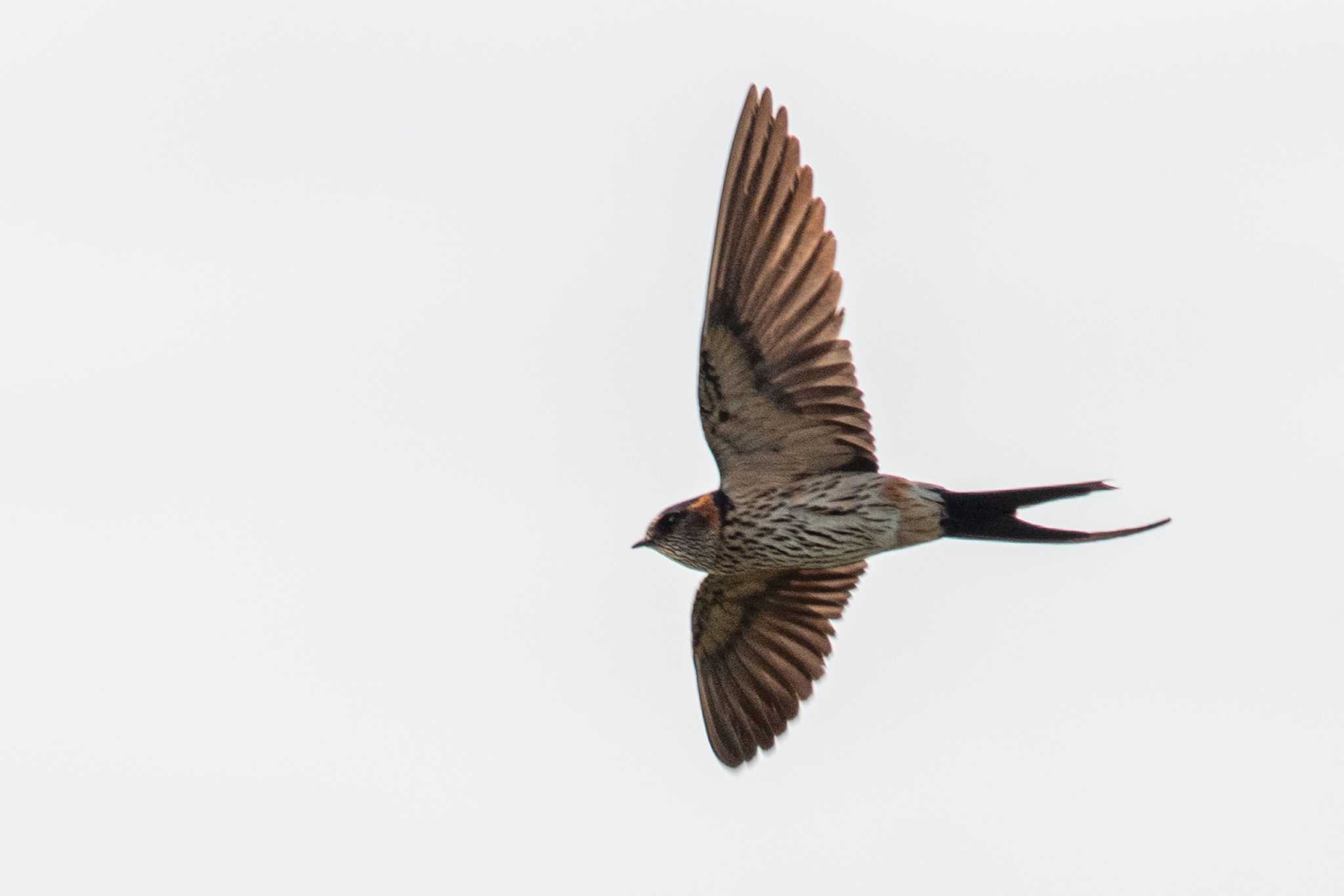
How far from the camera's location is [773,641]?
Result: 1122cm

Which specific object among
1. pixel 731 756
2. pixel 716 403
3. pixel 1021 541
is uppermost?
pixel 716 403

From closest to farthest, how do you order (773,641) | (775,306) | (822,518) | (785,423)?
(775,306) < (785,423) < (822,518) < (773,641)

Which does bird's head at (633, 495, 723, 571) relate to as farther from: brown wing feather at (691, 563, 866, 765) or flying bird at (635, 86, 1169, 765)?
brown wing feather at (691, 563, 866, 765)

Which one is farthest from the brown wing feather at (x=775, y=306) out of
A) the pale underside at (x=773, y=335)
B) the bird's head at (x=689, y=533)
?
the bird's head at (x=689, y=533)

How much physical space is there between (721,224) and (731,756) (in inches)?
105

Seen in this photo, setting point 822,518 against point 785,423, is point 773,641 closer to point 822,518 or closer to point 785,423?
point 822,518

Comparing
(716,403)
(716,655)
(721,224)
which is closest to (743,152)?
(721,224)

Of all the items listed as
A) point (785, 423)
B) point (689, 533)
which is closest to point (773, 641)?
point (689, 533)

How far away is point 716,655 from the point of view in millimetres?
11328

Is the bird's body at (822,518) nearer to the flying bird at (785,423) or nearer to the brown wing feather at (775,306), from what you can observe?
the flying bird at (785,423)

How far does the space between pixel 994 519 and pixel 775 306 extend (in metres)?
1.34

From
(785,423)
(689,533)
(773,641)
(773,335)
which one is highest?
(773,335)

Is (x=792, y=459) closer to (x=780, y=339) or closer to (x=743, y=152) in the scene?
(x=780, y=339)

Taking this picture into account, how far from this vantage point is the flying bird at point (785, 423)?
10.0 metres
